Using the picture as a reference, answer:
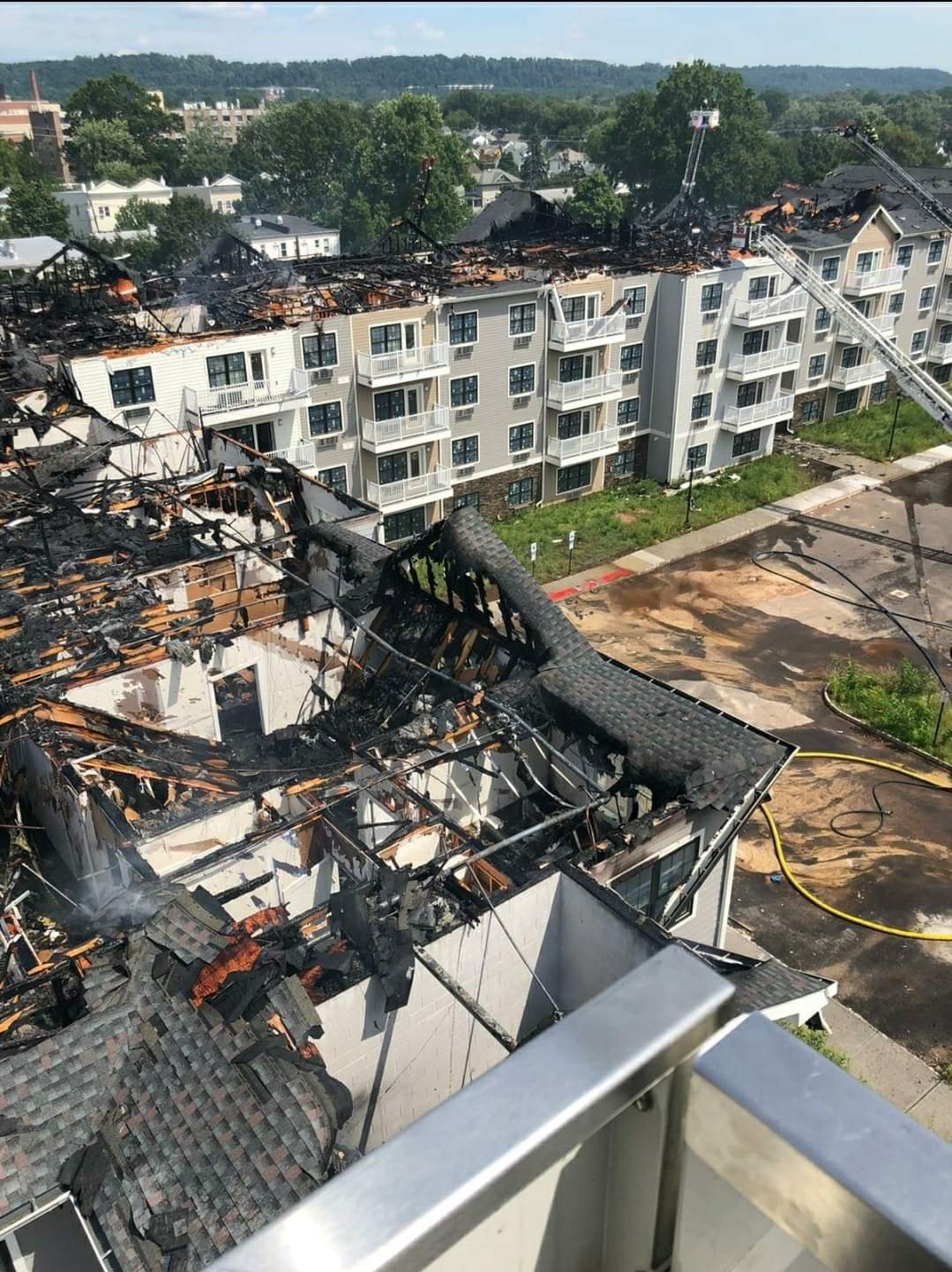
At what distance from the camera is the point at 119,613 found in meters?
20.4

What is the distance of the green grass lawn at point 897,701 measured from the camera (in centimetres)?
3036

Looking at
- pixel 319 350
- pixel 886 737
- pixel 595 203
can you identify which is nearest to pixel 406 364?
pixel 319 350

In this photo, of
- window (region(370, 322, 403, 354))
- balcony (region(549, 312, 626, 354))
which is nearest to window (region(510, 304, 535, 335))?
balcony (region(549, 312, 626, 354))

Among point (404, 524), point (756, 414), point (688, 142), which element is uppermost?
point (688, 142)

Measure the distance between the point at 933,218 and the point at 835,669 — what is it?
38.3 meters

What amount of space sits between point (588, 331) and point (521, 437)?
5814 mm

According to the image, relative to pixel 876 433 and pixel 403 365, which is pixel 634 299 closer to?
pixel 403 365

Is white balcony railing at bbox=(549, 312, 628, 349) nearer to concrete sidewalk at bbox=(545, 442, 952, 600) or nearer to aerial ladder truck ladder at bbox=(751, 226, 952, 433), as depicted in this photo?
concrete sidewalk at bbox=(545, 442, 952, 600)

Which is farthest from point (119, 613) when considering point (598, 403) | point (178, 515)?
point (598, 403)

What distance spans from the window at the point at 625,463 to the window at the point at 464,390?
33.8ft

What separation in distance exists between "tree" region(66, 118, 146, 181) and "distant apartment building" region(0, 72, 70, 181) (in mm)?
23379

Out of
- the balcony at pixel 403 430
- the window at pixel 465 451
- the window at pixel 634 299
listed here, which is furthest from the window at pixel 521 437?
the window at pixel 634 299

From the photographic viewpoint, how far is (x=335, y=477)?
40.5 meters

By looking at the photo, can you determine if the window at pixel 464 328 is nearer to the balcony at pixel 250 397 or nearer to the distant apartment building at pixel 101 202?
the balcony at pixel 250 397
